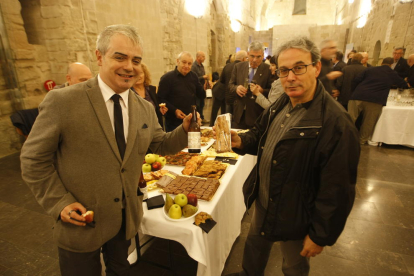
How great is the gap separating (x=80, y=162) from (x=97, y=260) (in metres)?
0.70

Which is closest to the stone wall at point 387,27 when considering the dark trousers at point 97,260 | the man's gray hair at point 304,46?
the man's gray hair at point 304,46

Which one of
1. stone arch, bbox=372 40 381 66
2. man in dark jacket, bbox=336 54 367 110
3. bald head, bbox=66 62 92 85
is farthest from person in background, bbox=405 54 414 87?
bald head, bbox=66 62 92 85

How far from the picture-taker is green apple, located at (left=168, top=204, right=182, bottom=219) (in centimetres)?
165

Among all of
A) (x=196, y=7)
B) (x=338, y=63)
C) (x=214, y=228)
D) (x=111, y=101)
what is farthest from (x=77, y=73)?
(x=196, y=7)

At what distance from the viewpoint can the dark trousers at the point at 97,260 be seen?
1.39 m

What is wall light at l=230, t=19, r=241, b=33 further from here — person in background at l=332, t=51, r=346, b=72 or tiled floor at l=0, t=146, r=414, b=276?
tiled floor at l=0, t=146, r=414, b=276

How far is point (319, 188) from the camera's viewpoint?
4.53ft

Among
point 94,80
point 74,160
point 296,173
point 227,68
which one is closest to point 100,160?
point 74,160

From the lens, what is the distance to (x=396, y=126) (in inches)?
213

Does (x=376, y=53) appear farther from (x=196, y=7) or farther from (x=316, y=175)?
(x=316, y=175)

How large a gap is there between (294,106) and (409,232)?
8.96ft

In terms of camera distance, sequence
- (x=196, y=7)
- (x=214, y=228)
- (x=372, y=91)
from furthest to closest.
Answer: (x=196, y=7)
(x=372, y=91)
(x=214, y=228)

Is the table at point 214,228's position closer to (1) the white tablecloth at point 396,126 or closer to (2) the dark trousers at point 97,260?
(2) the dark trousers at point 97,260

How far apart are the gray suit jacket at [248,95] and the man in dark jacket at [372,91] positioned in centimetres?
329
